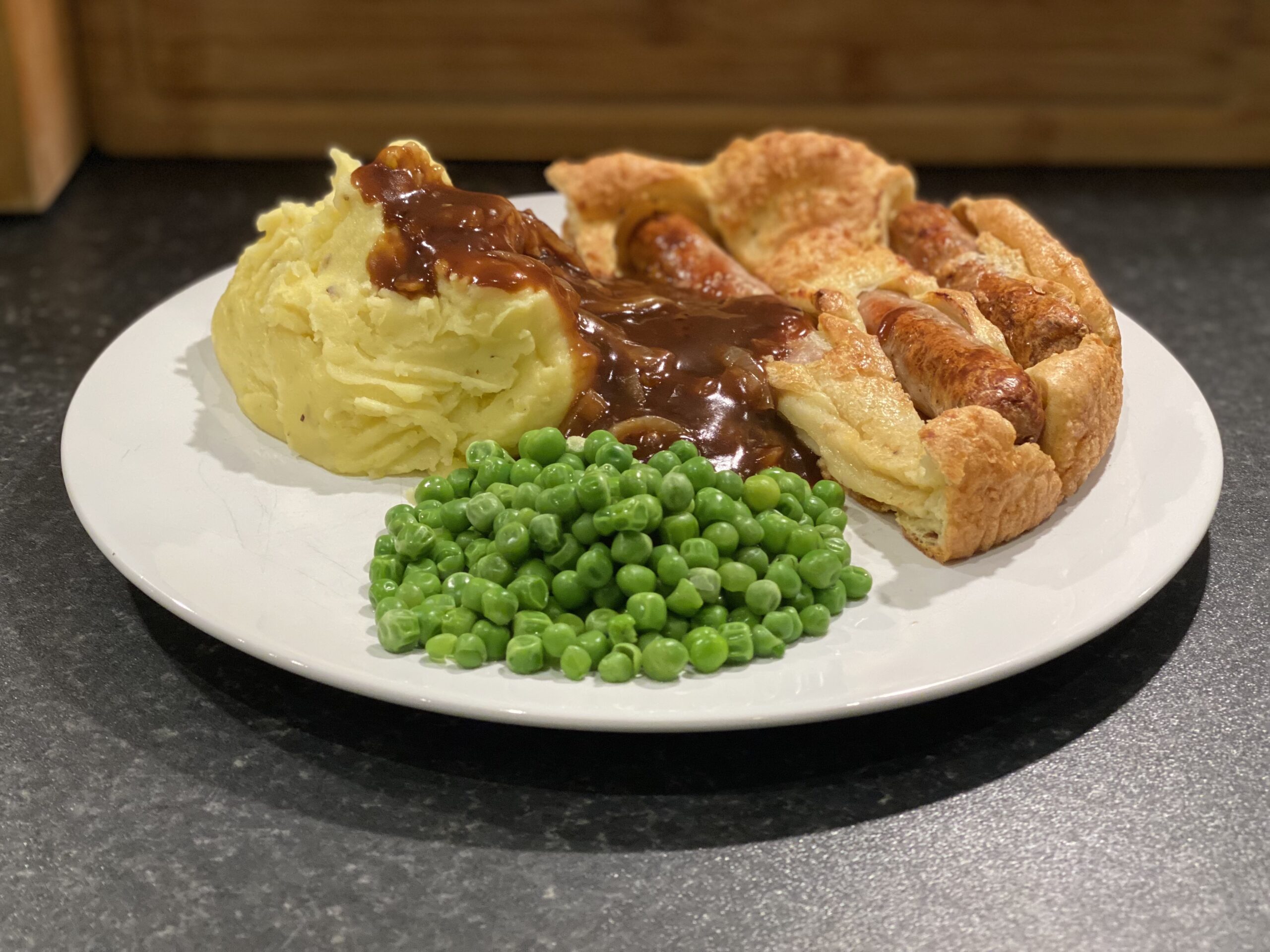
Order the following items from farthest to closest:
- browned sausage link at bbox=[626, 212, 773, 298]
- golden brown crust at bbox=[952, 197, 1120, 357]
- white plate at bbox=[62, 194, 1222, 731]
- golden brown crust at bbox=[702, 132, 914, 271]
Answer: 1. golden brown crust at bbox=[702, 132, 914, 271]
2. browned sausage link at bbox=[626, 212, 773, 298]
3. golden brown crust at bbox=[952, 197, 1120, 357]
4. white plate at bbox=[62, 194, 1222, 731]

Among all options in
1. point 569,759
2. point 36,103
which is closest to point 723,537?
point 569,759

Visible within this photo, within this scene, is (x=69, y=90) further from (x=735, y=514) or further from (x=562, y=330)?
(x=735, y=514)

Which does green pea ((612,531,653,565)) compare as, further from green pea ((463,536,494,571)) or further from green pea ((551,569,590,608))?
green pea ((463,536,494,571))

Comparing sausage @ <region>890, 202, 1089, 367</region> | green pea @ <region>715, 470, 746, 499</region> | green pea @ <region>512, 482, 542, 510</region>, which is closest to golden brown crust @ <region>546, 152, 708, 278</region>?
sausage @ <region>890, 202, 1089, 367</region>

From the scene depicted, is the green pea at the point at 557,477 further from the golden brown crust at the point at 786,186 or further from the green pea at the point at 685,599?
the golden brown crust at the point at 786,186

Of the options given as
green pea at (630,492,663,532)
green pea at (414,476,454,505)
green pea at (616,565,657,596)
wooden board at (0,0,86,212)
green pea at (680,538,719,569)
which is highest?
green pea at (630,492,663,532)

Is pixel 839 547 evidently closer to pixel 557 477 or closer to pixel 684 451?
pixel 684 451
